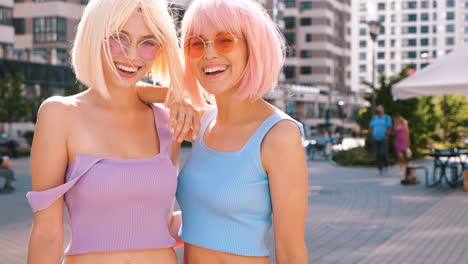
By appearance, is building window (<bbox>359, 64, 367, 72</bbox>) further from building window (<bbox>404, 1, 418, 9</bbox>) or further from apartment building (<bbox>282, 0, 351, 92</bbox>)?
apartment building (<bbox>282, 0, 351, 92</bbox>)

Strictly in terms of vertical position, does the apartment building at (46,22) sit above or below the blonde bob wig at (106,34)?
above

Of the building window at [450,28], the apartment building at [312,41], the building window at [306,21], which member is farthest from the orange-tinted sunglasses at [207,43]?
the building window at [450,28]

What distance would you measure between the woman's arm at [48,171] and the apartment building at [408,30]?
146 m

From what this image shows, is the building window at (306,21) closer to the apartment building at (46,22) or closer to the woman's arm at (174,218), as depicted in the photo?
the apartment building at (46,22)

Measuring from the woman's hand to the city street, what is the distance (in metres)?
5.55

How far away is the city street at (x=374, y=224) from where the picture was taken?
8672mm

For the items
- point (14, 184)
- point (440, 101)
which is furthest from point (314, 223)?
point (440, 101)

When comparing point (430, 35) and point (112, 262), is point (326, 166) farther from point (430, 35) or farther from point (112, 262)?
point (430, 35)

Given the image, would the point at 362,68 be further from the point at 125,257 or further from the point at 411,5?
the point at 125,257

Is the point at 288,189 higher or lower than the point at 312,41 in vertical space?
lower

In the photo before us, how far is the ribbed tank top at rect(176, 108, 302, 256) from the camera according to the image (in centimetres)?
274

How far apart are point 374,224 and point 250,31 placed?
8.81 meters

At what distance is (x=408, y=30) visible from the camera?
149m

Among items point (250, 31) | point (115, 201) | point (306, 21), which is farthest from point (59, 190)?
point (306, 21)
